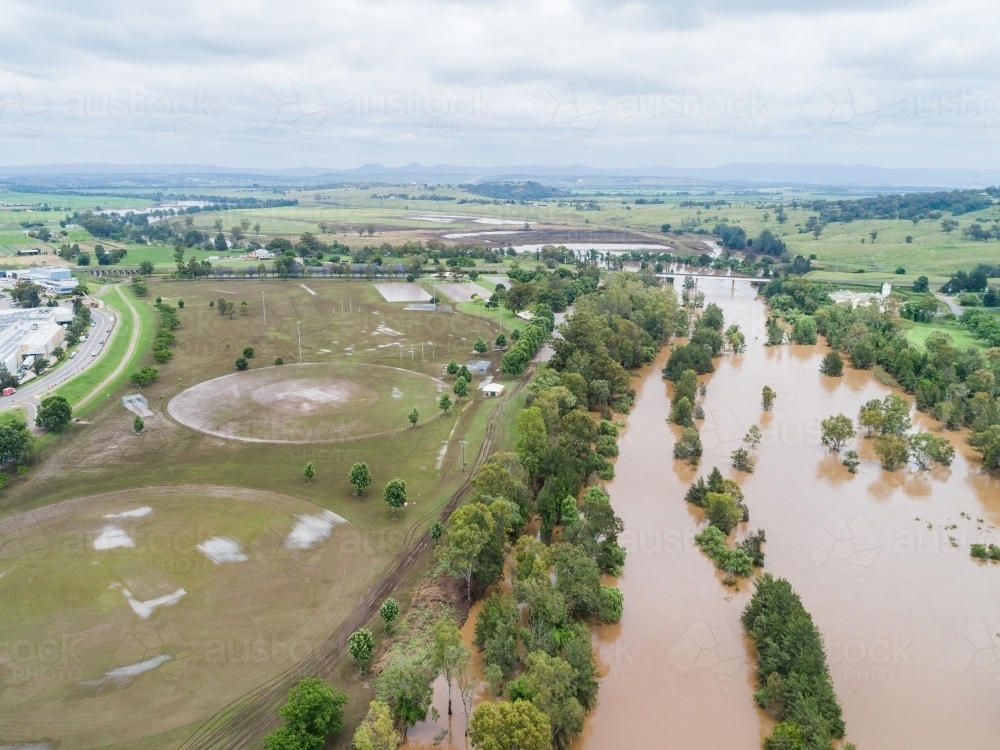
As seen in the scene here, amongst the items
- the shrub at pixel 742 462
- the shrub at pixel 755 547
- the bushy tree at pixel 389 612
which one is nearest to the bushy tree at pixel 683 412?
the shrub at pixel 742 462

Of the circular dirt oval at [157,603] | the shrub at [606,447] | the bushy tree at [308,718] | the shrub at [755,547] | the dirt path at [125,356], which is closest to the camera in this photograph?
the bushy tree at [308,718]

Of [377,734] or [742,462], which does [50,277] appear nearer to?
[742,462]

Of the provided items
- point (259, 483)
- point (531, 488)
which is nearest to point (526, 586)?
point (531, 488)

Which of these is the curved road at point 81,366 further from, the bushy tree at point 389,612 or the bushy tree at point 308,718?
the bushy tree at point 308,718

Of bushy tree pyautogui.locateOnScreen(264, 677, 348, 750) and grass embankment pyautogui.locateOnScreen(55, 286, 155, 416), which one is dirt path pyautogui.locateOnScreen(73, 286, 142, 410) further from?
bushy tree pyautogui.locateOnScreen(264, 677, 348, 750)

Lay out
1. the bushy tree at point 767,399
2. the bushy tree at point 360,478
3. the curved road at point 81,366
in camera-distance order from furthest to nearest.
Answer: the bushy tree at point 767,399, the curved road at point 81,366, the bushy tree at point 360,478

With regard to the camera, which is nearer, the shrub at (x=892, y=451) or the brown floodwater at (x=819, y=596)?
the brown floodwater at (x=819, y=596)
